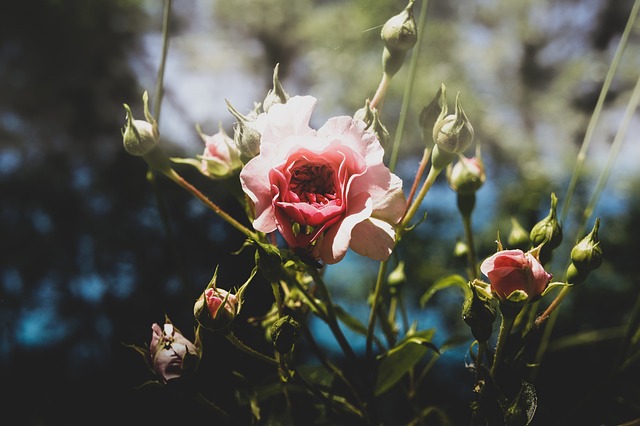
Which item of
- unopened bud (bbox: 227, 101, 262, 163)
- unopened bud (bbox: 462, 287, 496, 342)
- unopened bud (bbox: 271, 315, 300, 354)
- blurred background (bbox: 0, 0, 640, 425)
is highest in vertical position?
unopened bud (bbox: 227, 101, 262, 163)

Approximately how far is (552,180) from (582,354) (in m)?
0.29

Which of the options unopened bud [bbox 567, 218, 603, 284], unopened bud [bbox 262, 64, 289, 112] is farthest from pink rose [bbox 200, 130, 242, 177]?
unopened bud [bbox 567, 218, 603, 284]

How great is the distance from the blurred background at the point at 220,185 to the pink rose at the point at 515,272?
0.12 meters

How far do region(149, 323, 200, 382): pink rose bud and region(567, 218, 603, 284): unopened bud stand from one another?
0.46 feet

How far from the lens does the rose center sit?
19 centimetres

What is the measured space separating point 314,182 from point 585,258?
10 cm

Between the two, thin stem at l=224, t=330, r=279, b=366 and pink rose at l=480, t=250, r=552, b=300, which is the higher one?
pink rose at l=480, t=250, r=552, b=300

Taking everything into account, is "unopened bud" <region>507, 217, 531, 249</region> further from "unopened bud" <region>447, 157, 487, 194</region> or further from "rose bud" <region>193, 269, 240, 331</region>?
"rose bud" <region>193, 269, 240, 331</region>

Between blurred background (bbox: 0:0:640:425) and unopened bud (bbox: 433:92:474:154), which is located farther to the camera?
blurred background (bbox: 0:0:640:425)

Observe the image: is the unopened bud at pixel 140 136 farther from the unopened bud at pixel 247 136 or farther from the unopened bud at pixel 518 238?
the unopened bud at pixel 518 238

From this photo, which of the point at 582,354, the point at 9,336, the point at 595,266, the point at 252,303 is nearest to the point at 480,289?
the point at 595,266

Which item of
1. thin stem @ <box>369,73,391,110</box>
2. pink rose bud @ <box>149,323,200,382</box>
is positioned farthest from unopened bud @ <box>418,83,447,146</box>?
pink rose bud @ <box>149,323,200,382</box>

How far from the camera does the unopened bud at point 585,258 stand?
0.21 meters

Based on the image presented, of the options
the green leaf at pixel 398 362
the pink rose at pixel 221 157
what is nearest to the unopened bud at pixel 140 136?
the pink rose at pixel 221 157
